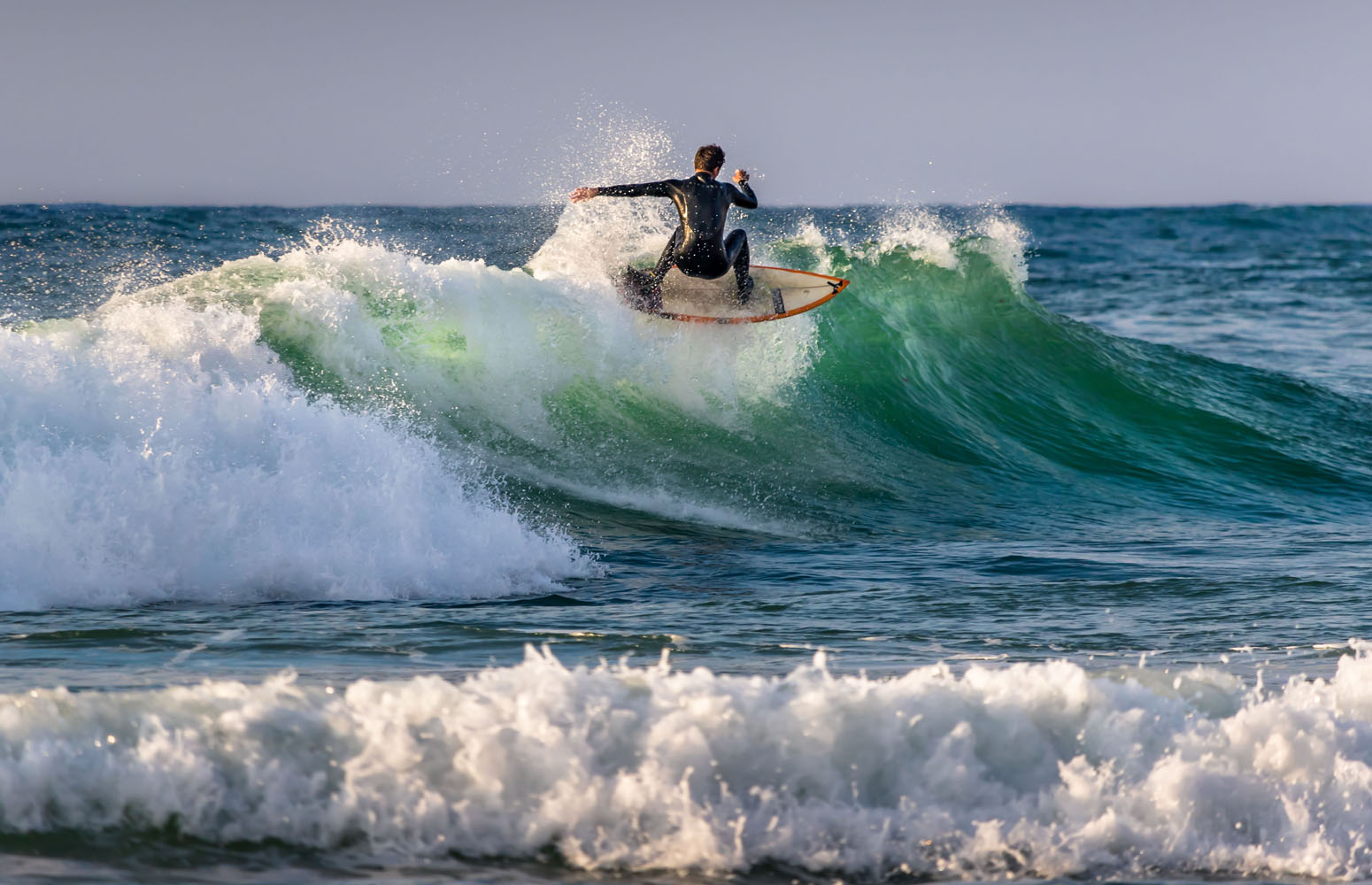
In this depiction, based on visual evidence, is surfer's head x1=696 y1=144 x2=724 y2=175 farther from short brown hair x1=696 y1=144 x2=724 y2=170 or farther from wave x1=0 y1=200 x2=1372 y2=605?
wave x1=0 y1=200 x2=1372 y2=605

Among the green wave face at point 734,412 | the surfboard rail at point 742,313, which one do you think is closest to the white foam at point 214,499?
the green wave face at point 734,412

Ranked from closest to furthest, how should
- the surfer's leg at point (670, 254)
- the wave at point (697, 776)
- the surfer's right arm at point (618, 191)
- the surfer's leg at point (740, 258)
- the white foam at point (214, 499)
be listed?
the wave at point (697, 776), the white foam at point (214, 499), the surfer's right arm at point (618, 191), the surfer's leg at point (670, 254), the surfer's leg at point (740, 258)

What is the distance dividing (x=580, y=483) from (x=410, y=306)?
2271 millimetres

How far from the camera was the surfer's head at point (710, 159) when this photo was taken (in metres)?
10.5

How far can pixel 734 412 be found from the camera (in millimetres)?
11562

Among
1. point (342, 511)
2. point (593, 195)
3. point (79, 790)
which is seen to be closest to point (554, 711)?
point (79, 790)

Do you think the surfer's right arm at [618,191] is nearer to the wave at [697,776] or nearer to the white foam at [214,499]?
the white foam at [214,499]

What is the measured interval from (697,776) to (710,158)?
7.32 meters

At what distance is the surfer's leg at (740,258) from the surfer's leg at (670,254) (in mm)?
421

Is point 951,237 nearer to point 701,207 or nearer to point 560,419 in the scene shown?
point 701,207

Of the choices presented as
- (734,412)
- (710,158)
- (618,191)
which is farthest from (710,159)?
(734,412)

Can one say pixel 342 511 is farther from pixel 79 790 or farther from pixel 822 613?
pixel 79 790

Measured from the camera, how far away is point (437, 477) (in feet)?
26.1

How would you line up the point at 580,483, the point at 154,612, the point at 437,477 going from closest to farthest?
1. the point at 154,612
2. the point at 437,477
3. the point at 580,483
